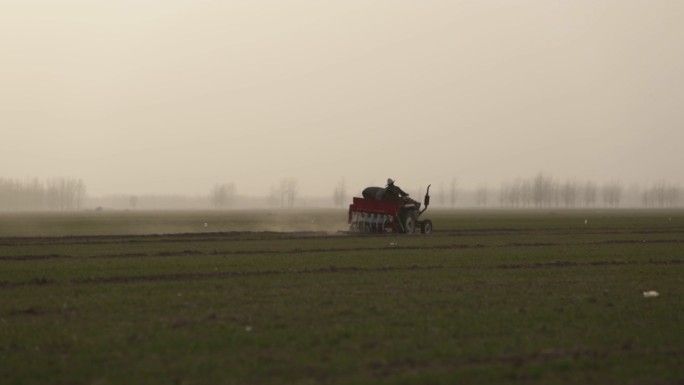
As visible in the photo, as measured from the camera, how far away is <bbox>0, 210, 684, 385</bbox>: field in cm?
1279

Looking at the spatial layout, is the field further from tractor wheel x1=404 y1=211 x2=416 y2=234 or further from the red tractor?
tractor wheel x1=404 y1=211 x2=416 y2=234

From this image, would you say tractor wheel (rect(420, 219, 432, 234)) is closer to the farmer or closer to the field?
the farmer

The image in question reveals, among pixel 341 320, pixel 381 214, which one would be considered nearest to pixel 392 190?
pixel 381 214

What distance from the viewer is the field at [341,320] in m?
12.8

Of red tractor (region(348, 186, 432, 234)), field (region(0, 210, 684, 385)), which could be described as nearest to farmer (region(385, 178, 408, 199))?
red tractor (region(348, 186, 432, 234))

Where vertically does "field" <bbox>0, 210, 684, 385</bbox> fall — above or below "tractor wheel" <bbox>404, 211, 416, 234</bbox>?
below

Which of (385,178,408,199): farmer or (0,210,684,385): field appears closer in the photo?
(0,210,684,385): field

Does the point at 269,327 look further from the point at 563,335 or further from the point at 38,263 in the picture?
the point at 38,263

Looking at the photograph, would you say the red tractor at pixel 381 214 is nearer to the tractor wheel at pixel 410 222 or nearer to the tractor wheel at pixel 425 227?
the tractor wheel at pixel 410 222

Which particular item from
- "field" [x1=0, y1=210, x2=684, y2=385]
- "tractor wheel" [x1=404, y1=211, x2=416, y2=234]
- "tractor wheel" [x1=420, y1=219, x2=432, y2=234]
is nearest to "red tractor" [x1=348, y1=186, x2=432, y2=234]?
"tractor wheel" [x1=404, y1=211, x2=416, y2=234]

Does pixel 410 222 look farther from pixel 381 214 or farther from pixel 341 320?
pixel 341 320

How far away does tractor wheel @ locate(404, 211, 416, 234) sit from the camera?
173 ft

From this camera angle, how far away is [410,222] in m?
53.0

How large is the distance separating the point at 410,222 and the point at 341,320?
36.0 meters
